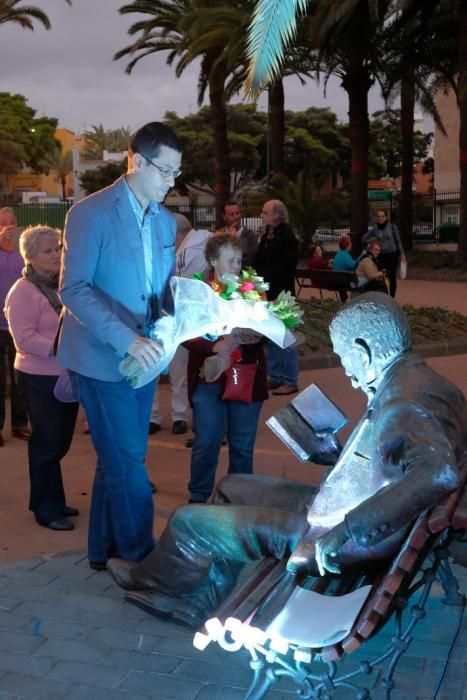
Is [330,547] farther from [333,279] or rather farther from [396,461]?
[333,279]

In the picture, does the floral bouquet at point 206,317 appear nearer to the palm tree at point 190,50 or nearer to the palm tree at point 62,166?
the palm tree at point 190,50

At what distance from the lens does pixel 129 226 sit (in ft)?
13.5

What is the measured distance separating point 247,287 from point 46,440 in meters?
1.65

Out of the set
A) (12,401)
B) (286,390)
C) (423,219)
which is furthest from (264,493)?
(423,219)

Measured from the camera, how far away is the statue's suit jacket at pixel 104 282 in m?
3.96

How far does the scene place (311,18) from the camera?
21922mm

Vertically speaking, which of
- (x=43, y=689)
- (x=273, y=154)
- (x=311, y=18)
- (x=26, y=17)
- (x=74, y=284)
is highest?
(x=26, y=17)

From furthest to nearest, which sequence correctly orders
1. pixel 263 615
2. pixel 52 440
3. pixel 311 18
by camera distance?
pixel 311 18
pixel 52 440
pixel 263 615

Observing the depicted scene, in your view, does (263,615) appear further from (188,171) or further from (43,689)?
(188,171)

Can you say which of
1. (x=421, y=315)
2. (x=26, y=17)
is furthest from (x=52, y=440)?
(x=26, y=17)

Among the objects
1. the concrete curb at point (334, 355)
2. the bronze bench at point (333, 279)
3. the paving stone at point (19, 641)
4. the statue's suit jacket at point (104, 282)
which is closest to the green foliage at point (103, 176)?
the bronze bench at point (333, 279)

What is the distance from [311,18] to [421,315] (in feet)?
37.8

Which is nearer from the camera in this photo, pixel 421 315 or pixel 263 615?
pixel 263 615

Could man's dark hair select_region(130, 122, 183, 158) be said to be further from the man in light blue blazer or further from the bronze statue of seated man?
the bronze statue of seated man
